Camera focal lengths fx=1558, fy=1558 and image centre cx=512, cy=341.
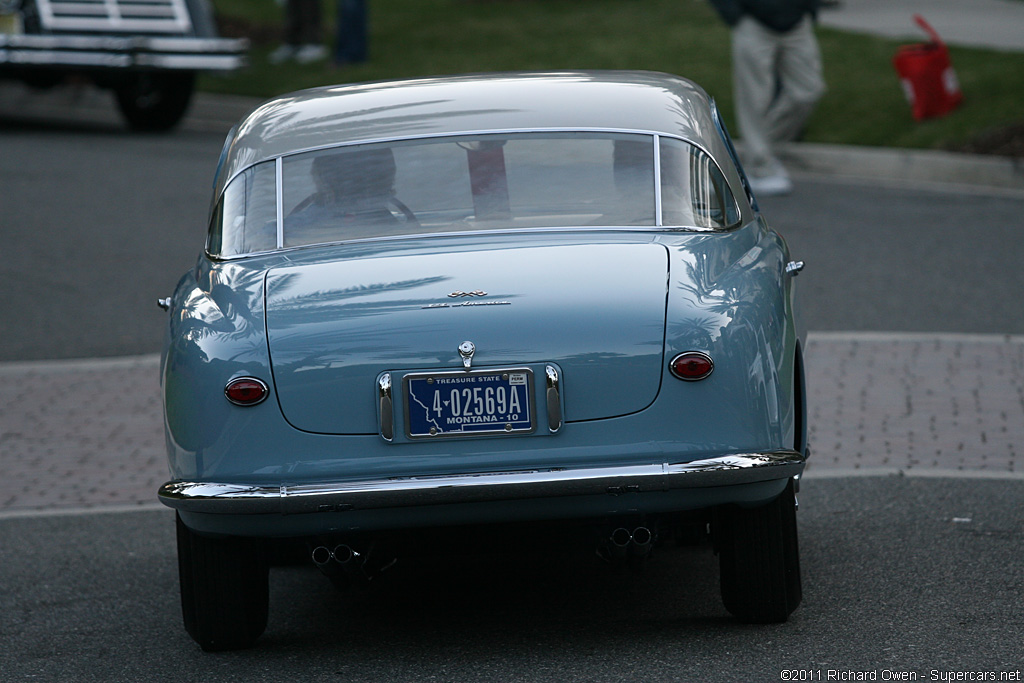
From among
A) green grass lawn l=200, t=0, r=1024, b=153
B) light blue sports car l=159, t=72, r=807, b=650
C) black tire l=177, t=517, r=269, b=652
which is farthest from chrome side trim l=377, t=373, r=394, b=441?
green grass lawn l=200, t=0, r=1024, b=153

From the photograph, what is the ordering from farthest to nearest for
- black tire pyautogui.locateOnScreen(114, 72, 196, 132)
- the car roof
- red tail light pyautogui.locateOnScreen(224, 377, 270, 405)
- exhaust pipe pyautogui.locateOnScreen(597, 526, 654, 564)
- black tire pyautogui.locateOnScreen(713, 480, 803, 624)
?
black tire pyautogui.locateOnScreen(114, 72, 196, 132) < the car roof < black tire pyautogui.locateOnScreen(713, 480, 803, 624) < exhaust pipe pyautogui.locateOnScreen(597, 526, 654, 564) < red tail light pyautogui.locateOnScreen(224, 377, 270, 405)

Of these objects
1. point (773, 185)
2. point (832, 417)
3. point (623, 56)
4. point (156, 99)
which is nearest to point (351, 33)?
point (156, 99)

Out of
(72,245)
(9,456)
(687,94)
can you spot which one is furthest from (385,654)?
(72,245)

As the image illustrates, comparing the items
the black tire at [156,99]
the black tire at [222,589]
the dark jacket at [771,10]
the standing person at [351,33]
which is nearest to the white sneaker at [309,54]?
the standing person at [351,33]

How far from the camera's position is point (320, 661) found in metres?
4.41

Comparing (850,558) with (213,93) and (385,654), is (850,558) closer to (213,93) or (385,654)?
(385,654)

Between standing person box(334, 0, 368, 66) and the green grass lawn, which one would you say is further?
standing person box(334, 0, 368, 66)

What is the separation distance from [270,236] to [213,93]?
15.1m

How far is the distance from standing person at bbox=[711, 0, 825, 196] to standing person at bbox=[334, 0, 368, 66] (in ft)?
24.9

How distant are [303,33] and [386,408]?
17.6 m

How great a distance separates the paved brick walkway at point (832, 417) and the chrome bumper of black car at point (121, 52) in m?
7.44

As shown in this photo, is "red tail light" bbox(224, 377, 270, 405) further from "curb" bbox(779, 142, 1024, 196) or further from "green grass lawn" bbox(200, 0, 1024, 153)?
"green grass lawn" bbox(200, 0, 1024, 153)

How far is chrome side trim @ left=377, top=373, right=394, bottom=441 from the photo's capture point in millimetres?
4062

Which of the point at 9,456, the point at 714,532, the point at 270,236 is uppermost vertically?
the point at 270,236
